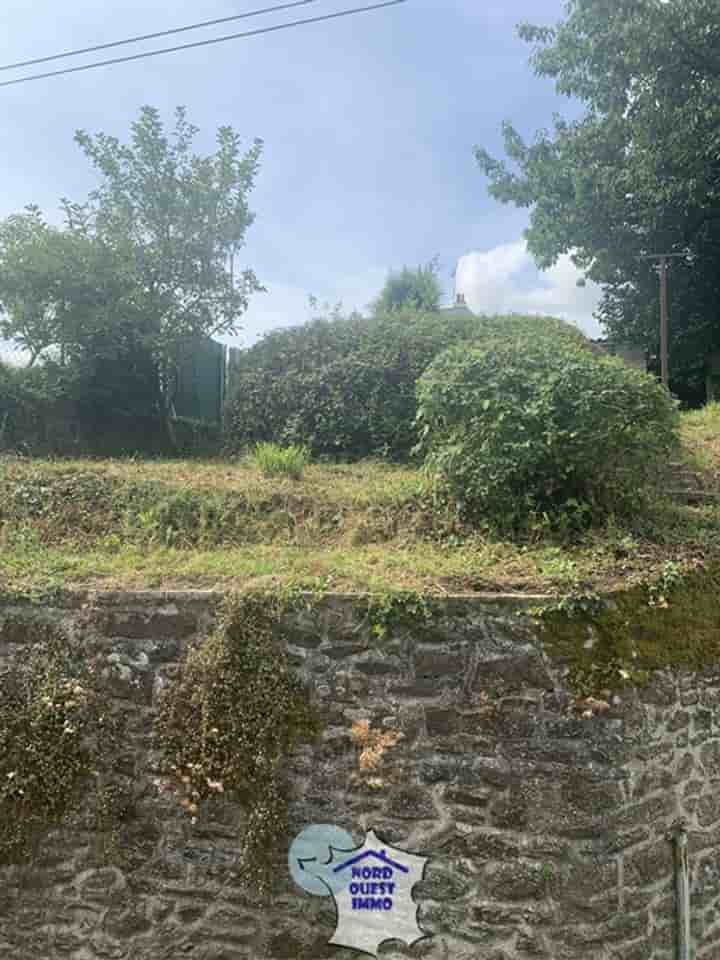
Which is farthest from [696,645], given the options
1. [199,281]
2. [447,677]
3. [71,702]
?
[199,281]

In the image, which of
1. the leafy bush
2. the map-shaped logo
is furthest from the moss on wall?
the map-shaped logo

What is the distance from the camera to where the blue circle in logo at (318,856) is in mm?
3457

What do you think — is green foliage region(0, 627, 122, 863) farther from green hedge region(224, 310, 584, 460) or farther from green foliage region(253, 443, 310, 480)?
green hedge region(224, 310, 584, 460)

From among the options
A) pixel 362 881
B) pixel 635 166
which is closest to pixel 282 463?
pixel 362 881

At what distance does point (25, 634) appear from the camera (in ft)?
12.8

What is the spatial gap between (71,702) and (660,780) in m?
2.89

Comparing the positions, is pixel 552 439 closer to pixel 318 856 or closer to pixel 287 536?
pixel 287 536

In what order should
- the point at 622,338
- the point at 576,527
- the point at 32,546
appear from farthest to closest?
1. the point at 622,338
2. the point at 32,546
3. the point at 576,527

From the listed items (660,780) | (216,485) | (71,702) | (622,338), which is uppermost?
(622,338)

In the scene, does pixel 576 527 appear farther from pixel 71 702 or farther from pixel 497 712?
pixel 71 702

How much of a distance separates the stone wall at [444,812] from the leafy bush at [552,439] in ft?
A: 3.85

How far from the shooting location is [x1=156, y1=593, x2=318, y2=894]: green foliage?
138 inches

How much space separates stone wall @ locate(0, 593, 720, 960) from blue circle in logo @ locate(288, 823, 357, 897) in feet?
0.15

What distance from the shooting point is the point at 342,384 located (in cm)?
734
